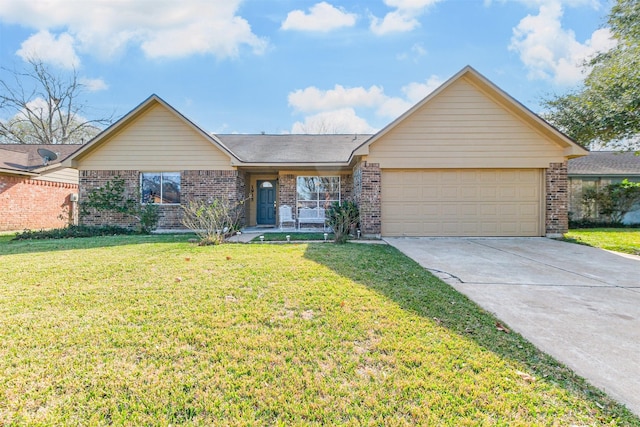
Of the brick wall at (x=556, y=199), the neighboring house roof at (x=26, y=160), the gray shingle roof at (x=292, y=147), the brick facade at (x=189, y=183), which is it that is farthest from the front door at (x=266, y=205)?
the brick wall at (x=556, y=199)

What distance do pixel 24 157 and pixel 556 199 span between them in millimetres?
23422

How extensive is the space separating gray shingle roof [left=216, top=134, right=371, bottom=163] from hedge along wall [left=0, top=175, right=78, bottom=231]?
7607 mm

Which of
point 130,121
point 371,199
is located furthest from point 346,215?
point 130,121

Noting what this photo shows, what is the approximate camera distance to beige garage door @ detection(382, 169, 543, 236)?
9.66m

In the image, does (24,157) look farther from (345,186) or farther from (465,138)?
(465,138)

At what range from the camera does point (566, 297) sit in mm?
A: 3893

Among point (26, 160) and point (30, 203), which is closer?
point (30, 203)

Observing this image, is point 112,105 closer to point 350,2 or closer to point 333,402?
point 350,2

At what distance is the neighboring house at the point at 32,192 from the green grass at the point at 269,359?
11.8 meters

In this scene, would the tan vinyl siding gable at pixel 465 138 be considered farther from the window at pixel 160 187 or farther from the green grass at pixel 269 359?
the window at pixel 160 187

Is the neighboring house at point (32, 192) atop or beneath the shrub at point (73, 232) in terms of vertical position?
atop

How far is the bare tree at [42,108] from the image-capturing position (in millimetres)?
22750

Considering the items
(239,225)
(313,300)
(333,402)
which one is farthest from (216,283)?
(239,225)

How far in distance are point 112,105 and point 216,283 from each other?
91.6 ft
